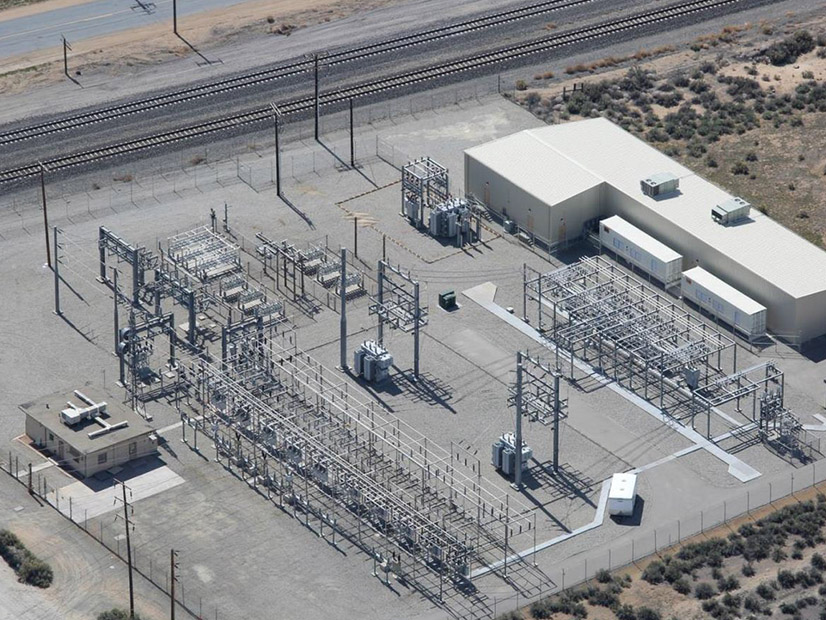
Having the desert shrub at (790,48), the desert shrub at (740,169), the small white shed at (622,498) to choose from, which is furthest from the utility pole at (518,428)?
the desert shrub at (790,48)

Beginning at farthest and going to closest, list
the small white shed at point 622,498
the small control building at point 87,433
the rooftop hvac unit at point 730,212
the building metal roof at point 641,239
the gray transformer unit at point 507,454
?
the rooftop hvac unit at point 730,212, the building metal roof at point 641,239, the small control building at point 87,433, the gray transformer unit at point 507,454, the small white shed at point 622,498

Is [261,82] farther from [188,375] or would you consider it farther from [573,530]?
[573,530]

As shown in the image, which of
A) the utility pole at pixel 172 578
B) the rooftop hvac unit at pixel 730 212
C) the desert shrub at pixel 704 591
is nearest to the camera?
the utility pole at pixel 172 578

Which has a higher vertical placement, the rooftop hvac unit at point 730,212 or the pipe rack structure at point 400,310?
the rooftop hvac unit at point 730,212

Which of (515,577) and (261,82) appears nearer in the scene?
(515,577)

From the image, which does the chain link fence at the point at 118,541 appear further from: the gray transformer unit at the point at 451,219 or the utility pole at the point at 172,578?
the gray transformer unit at the point at 451,219

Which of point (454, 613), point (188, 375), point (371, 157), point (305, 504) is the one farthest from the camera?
point (371, 157)

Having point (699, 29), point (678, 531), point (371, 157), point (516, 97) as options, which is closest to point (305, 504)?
point (678, 531)
